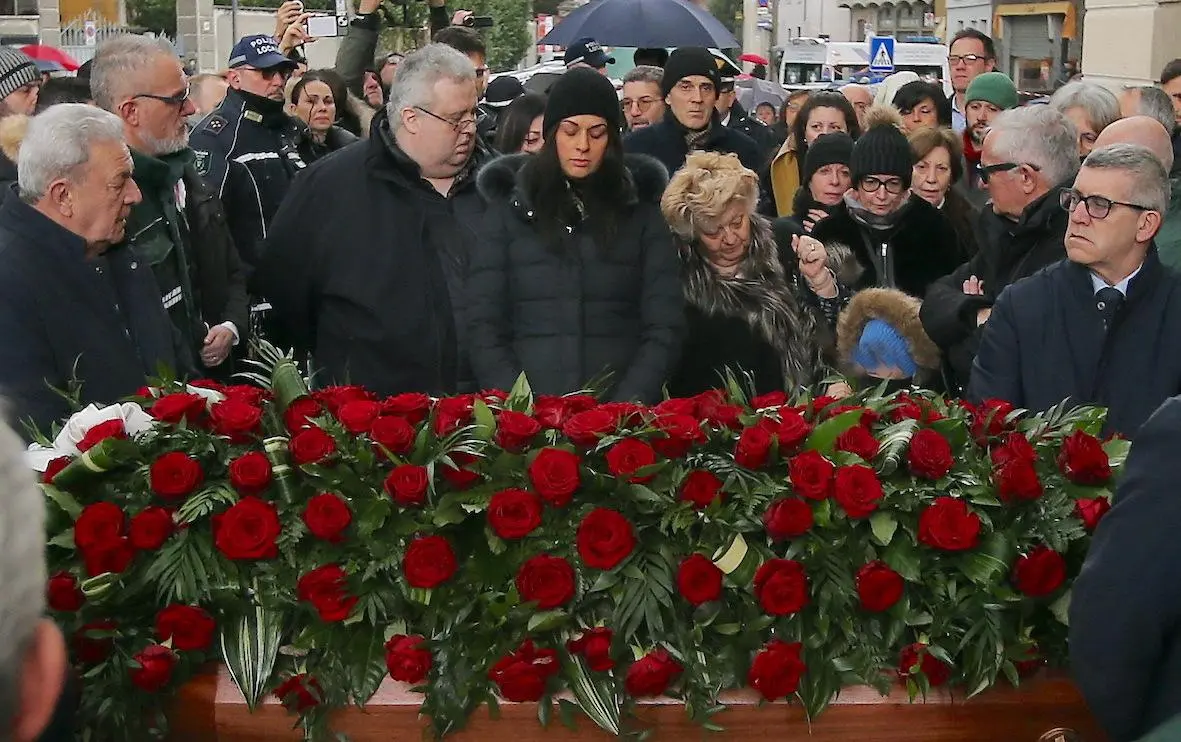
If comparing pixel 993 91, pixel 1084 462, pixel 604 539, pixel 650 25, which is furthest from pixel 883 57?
pixel 604 539

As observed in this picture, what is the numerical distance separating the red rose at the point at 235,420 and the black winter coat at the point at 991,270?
222cm

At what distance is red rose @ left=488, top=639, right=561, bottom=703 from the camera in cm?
314

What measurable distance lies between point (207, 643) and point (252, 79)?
4618 millimetres

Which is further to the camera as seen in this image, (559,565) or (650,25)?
(650,25)

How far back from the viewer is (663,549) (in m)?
3.27

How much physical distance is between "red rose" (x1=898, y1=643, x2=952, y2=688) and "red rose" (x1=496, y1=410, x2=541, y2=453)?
0.85 meters

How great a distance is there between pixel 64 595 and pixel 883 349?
2.79 metres

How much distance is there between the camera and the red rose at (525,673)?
10.3ft

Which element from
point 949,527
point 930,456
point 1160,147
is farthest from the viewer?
point 1160,147

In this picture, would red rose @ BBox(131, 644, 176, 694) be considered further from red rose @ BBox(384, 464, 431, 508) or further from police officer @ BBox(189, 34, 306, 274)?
police officer @ BBox(189, 34, 306, 274)

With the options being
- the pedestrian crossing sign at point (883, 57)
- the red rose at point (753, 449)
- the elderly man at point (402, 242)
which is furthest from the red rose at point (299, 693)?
the pedestrian crossing sign at point (883, 57)

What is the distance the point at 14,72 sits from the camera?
23.0 feet

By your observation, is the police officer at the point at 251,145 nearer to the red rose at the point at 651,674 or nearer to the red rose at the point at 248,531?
the red rose at the point at 248,531

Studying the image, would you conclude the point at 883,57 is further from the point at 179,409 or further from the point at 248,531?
the point at 248,531
